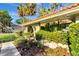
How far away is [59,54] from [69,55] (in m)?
0.45

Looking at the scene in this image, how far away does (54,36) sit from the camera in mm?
9516

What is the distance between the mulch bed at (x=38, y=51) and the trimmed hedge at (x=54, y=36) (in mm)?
391

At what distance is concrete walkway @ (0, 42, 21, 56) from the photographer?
31.3 ft

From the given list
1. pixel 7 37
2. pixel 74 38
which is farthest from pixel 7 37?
pixel 74 38

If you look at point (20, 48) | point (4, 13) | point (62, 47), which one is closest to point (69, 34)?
point (62, 47)

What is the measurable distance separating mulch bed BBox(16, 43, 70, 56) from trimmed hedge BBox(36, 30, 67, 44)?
1.28ft

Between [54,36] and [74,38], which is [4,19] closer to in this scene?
[54,36]

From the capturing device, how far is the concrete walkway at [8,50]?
9.55 metres

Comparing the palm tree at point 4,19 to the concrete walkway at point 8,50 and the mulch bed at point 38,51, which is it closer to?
the concrete walkway at point 8,50

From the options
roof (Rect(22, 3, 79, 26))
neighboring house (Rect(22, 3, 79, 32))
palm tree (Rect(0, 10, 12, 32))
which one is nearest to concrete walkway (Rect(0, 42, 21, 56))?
palm tree (Rect(0, 10, 12, 32))

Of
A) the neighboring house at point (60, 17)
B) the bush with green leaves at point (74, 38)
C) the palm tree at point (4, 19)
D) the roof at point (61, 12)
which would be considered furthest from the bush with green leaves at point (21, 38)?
the bush with green leaves at point (74, 38)

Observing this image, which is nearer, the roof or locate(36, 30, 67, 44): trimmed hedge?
the roof

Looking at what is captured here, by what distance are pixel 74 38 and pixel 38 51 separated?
1971 millimetres

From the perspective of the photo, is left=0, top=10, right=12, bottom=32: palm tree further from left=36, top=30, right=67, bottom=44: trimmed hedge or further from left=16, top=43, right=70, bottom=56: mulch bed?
left=36, top=30, right=67, bottom=44: trimmed hedge
